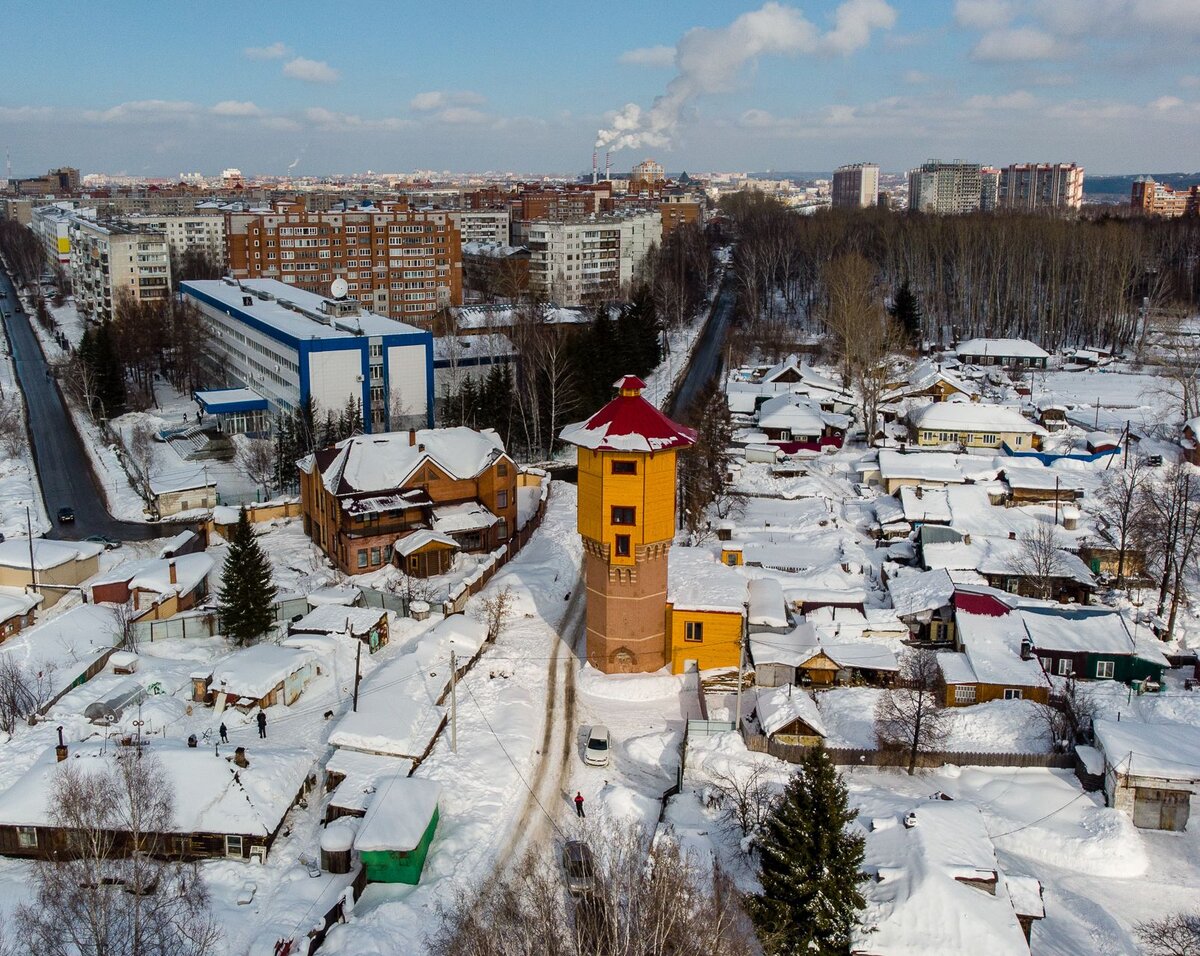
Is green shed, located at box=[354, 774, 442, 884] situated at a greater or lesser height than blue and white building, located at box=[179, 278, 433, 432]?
lesser

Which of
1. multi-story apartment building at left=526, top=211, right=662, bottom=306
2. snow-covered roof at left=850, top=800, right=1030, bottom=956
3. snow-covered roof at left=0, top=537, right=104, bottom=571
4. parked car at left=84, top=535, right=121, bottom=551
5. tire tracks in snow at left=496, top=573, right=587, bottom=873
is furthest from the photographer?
multi-story apartment building at left=526, top=211, right=662, bottom=306

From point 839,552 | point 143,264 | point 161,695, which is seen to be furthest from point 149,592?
point 143,264

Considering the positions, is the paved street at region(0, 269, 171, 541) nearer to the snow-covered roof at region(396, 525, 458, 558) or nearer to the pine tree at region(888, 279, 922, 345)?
the snow-covered roof at region(396, 525, 458, 558)

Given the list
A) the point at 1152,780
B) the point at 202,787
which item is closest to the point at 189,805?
the point at 202,787

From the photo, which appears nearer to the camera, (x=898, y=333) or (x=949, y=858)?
(x=949, y=858)

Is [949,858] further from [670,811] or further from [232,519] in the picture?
[232,519]

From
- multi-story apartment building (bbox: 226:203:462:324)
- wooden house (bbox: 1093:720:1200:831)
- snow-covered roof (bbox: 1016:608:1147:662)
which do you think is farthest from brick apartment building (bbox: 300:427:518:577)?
multi-story apartment building (bbox: 226:203:462:324)
